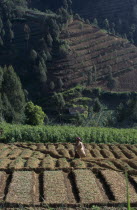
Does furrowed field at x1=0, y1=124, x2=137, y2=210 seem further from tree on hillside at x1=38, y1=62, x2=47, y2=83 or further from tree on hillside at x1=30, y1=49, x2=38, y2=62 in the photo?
tree on hillside at x1=30, y1=49, x2=38, y2=62

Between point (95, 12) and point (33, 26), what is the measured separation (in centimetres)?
3634

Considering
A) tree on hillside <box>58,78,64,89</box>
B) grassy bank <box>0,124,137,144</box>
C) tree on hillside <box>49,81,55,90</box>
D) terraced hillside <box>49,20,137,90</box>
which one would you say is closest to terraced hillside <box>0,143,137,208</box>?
grassy bank <box>0,124,137,144</box>

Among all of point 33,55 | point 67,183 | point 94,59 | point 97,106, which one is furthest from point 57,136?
point 94,59

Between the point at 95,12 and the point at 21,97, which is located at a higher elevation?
the point at 95,12

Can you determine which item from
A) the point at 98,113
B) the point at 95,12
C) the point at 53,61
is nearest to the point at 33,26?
the point at 53,61

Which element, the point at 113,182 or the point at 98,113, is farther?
the point at 98,113

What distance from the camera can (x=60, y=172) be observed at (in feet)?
48.7

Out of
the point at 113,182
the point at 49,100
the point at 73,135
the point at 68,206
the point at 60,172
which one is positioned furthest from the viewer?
the point at 49,100

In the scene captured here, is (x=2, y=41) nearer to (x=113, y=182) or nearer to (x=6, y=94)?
(x=6, y=94)

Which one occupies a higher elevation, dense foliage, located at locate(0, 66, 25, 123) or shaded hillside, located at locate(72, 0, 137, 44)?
shaded hillside, located at locate(72, 0, 137, 44)

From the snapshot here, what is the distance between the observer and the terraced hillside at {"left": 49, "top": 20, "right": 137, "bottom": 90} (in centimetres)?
8269

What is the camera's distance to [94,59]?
8862 cm

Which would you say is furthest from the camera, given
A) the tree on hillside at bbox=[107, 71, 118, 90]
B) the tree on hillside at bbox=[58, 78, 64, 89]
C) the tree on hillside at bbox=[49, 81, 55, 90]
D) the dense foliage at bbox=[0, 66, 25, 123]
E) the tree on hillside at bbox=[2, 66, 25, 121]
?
the tree on hillside at bbox=[58, 78, 64, 89]

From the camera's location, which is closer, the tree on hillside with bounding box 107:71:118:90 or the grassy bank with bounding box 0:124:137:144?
the grassy bank with bounding box 0:124:137:144
